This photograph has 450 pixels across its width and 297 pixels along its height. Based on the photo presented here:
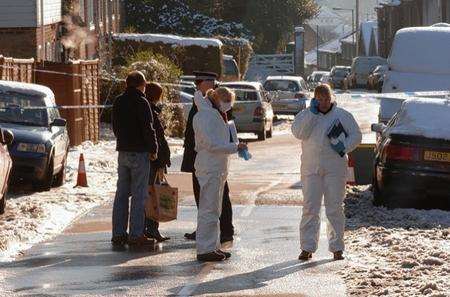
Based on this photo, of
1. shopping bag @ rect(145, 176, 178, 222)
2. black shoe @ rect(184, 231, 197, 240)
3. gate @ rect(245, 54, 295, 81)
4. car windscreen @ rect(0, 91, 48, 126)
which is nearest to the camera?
shopping bag @ rect(145, 176, 178, 222)

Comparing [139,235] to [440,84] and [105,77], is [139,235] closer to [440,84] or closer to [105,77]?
[440,84]

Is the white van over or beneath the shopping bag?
over

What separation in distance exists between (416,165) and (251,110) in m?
19.3

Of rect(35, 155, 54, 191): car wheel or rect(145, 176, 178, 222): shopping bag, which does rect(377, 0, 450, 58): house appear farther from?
rect(145, 176, 178, 222): shopping bag

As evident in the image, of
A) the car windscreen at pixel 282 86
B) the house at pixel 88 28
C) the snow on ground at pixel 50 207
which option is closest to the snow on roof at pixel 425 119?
the snow on ground at pixel 50 207

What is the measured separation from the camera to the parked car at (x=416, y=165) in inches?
704

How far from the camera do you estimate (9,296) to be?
11.6 meters

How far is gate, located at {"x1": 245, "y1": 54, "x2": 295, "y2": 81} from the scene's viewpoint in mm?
71125

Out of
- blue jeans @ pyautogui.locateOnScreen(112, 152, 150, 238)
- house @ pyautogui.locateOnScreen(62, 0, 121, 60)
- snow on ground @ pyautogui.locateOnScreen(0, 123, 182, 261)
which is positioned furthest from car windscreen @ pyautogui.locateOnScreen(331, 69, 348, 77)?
blue jeans @ pyautogui.locateOnScreen(112, 152, 150, 238)

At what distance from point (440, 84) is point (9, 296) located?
18.7 metres

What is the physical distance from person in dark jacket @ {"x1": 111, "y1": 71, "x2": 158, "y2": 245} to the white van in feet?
48.6

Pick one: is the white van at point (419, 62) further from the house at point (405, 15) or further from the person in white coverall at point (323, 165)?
the house at point (405, 15)

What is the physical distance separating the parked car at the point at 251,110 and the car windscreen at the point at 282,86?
948 cm

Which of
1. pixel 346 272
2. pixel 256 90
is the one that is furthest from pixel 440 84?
pixel 346 272
